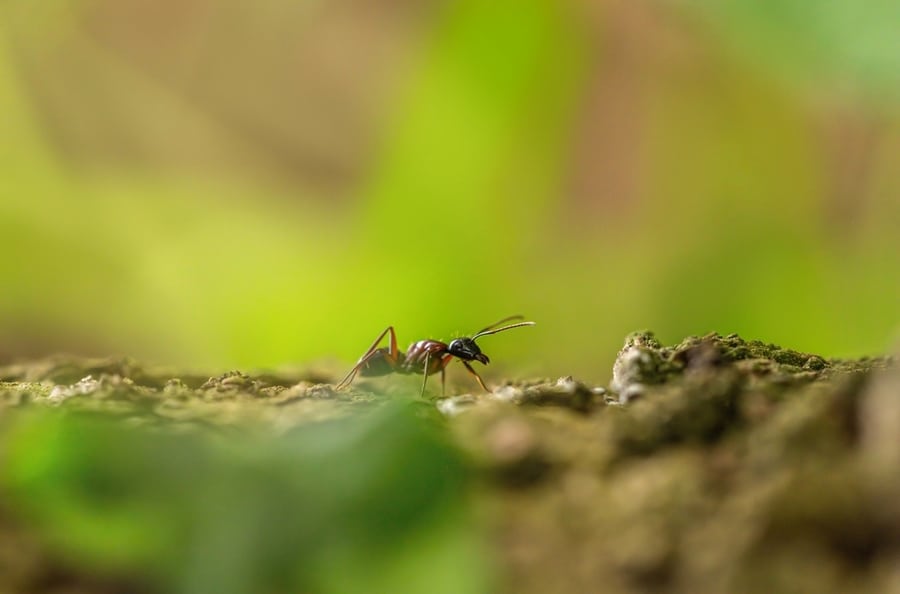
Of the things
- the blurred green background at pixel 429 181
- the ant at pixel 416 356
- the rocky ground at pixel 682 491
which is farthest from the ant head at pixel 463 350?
the rocky ground at pixel 682 491

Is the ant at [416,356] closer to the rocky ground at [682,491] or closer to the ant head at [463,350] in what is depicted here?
the ant head at [463,350]

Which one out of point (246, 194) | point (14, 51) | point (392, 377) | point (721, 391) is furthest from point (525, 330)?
point (721, 391)

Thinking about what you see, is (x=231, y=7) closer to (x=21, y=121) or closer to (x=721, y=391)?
(x=21, y=121)

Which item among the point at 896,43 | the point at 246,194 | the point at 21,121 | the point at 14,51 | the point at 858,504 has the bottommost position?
the point at 858,504

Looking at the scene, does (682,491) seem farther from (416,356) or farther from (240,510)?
(416,356)

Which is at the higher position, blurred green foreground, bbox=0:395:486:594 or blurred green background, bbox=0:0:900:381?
blurred green background, bbox=0:0:900:381

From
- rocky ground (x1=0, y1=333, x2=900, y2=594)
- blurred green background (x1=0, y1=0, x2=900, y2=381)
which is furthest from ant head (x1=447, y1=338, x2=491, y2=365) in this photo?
rocky ground (x1=0, y1=333, x2=900, y2=594)

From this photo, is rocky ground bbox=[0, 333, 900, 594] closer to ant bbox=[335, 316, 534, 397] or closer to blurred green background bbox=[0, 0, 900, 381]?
ant bbox=[335, 316, 534, 397]

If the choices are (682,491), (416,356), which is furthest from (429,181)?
(682,491)
